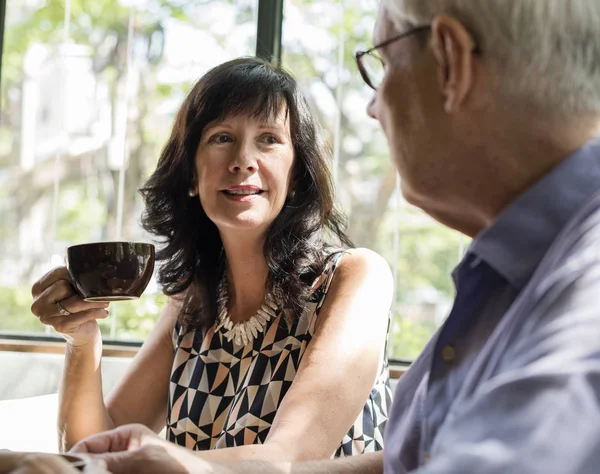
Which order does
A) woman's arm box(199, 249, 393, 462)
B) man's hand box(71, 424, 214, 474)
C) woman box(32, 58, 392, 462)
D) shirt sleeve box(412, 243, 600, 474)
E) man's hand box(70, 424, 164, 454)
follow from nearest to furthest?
shirt sleeve box(412, 243, 600, 474) < man's hand box(71, 424, 214, 474) < man's hand box(70, 424, 164, 454) < woman's arm box(199, 249, 393, 462) < woman box(32, 58, 392, 462)

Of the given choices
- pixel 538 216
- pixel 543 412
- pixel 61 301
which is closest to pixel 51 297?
pixel 61 301

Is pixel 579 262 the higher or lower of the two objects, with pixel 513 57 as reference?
lower

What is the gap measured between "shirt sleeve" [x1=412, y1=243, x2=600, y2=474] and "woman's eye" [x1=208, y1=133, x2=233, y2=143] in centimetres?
137

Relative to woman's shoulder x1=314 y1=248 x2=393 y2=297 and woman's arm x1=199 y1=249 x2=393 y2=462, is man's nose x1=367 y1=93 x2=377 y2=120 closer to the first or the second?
woman's arm x1=199 y1=249 x2=393 y2=462

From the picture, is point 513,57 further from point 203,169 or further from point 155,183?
point 155,183

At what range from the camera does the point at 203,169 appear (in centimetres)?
200

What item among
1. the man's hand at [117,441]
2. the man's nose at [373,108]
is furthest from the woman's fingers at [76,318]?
the man's nose at [373,108]

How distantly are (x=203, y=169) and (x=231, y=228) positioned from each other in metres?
0.18

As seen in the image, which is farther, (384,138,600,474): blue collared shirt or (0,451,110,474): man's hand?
(0,451,110,474): man's hand

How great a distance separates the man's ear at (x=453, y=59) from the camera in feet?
2.68

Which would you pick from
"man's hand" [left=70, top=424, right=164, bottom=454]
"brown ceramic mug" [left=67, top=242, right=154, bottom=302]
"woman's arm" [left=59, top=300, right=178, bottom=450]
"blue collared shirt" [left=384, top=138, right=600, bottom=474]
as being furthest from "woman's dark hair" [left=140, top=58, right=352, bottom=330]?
"blue collared shirt" [left=384, top=138, right=600, bottom=474]

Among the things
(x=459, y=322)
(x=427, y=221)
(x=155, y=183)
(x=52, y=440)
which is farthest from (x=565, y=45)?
(x=427, y=221)

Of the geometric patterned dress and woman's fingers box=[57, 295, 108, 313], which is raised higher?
woman's fingers box=[57, 295, 108, 313]

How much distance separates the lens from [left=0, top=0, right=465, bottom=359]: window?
294 cm
